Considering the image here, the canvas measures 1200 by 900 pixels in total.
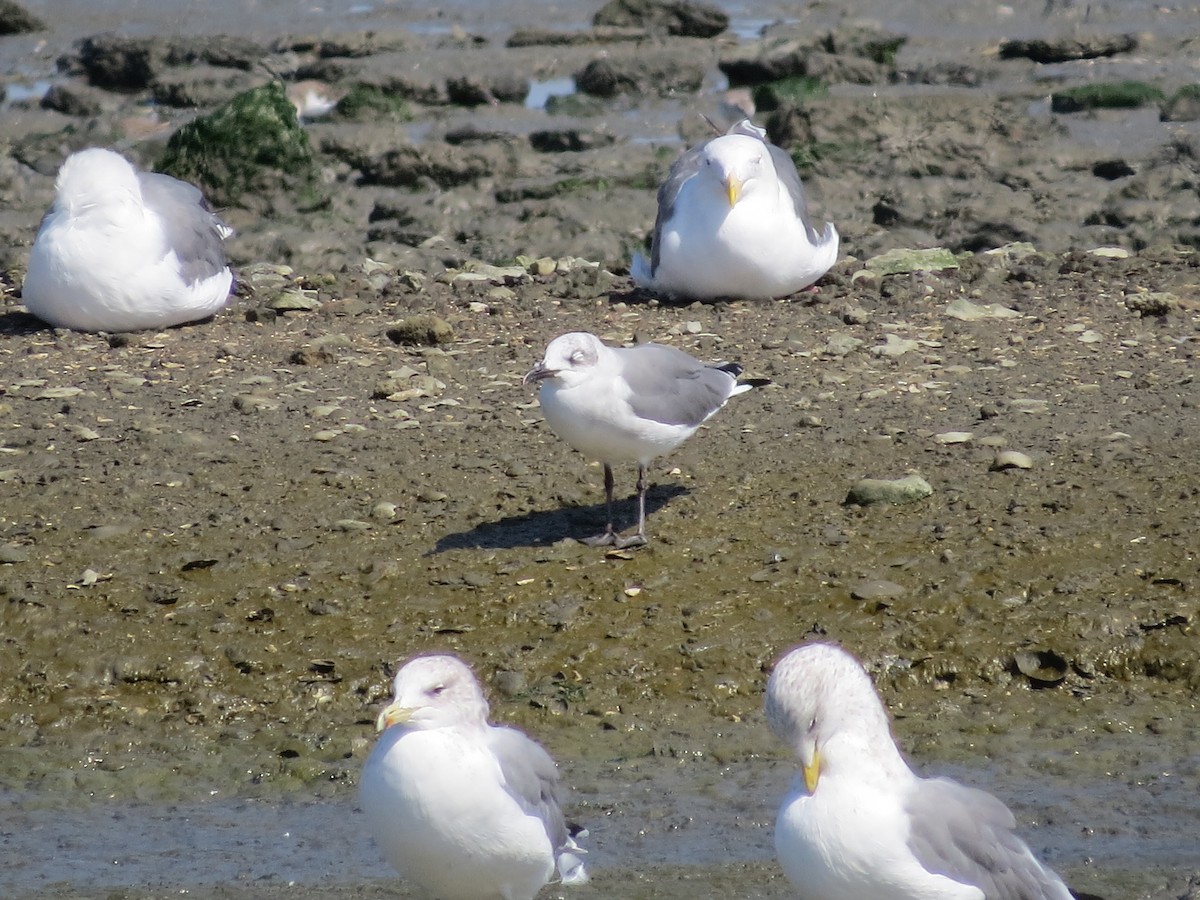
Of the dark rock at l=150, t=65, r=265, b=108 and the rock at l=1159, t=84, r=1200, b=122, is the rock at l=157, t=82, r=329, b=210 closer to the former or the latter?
the dark rock at l=150, t=65, r=265, b=108

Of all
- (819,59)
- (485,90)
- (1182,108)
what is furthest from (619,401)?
(819,59)

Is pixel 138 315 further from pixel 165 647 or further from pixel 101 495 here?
pixel 165 647

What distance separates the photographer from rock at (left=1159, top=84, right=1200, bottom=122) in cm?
1466

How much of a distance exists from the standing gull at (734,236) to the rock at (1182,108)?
19.7ft

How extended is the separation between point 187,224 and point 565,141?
5173mm

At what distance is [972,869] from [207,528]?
3633 mm

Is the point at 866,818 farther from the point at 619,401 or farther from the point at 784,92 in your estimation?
the point at 784,92

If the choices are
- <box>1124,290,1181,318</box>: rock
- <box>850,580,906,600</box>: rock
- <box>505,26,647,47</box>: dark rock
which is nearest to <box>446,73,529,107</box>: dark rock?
<box>505,26,647,47</box>: dark rock

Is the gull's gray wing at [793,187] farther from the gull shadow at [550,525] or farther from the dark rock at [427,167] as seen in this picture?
the dark rock at [427,167]

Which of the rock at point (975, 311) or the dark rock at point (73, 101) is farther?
the dark rock at point (73, 101)

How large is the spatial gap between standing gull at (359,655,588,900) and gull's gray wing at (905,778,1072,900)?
3.14 feet

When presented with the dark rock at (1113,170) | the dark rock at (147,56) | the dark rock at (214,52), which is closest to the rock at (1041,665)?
the dark rock at (1113,170)

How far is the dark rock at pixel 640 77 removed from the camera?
16594 mm

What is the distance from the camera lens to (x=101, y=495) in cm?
723
